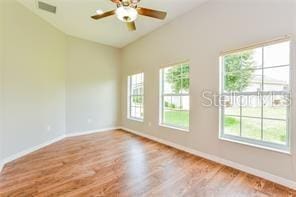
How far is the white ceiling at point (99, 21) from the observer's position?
3.15 m

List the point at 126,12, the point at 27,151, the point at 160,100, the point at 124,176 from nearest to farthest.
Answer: the point at 126,12 < the point at 124,176 < the point at 27,151 < the point at 160,100

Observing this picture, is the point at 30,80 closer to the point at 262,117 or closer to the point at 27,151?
the point at 27,151

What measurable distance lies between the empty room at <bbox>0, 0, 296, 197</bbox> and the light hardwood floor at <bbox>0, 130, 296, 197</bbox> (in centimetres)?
2

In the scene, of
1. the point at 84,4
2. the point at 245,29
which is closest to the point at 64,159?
the point at 84,4

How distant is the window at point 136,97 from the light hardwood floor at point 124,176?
5.96 ft

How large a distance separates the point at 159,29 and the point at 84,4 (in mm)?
1843

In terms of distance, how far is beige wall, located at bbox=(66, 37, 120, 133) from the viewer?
4.85 metres

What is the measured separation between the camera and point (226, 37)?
9.18ft

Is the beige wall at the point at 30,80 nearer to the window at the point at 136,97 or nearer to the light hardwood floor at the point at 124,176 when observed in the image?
the light hardwood floor at the point at 124,176

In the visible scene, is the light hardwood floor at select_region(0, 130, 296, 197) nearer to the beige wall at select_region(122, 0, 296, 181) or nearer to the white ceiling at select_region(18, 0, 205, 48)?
the beige wall at select_region(122, 0, 296, 181)

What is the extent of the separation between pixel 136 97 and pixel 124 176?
3227mm

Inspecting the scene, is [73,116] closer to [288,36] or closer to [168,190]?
[168,190]

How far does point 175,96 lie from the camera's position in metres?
3.95

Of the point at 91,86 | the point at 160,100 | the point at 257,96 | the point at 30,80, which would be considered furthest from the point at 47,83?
the point at 257,96
